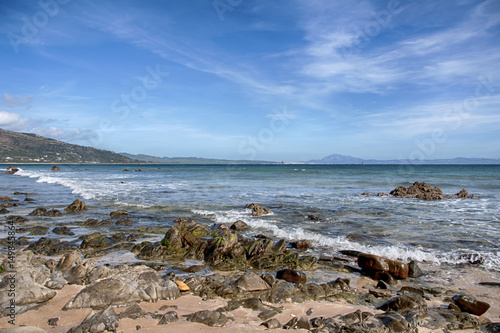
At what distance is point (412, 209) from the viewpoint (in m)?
19.2

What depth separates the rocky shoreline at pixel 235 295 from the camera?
5.36m

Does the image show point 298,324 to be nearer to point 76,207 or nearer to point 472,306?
point 472,306

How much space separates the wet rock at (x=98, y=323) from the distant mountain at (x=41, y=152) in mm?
160204

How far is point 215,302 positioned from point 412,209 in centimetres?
1671

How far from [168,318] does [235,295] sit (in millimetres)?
1560

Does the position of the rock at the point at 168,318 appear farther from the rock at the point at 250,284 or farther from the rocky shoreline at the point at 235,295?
the rock at the point at 250,284

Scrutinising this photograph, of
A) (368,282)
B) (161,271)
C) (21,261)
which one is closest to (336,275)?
(368,282)

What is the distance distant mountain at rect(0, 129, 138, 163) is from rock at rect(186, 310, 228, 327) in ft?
528

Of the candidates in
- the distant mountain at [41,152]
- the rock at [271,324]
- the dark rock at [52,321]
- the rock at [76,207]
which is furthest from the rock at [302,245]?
the distant mountain at [41,152]

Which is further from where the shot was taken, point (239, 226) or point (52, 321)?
point (239, 226)

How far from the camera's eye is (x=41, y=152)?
15225 cm

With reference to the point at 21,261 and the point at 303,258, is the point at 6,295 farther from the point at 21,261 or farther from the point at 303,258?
the point at 303,258

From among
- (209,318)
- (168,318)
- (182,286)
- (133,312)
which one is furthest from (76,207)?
(209,318)

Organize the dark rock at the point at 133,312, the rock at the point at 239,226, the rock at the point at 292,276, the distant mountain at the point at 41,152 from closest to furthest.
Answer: the dark rock at the point at 133,312
the rock at the point at 292,276
the rock at the point at 239,226
the distant mountain at the point at 41,152
